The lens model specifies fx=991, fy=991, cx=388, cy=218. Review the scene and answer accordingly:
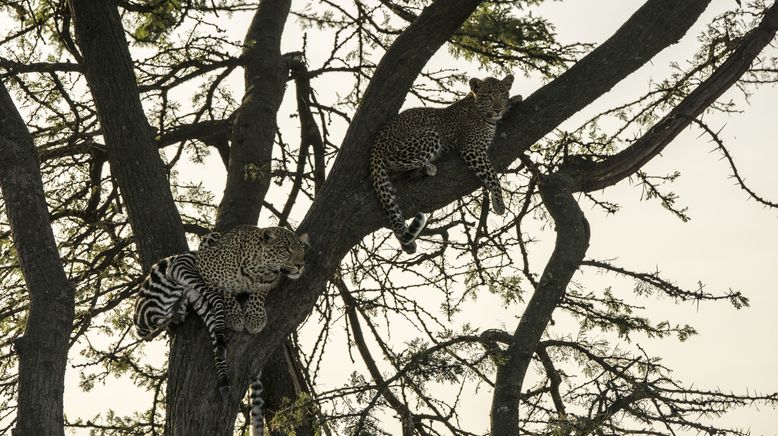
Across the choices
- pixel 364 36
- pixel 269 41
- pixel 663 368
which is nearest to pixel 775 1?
pixel 663 368

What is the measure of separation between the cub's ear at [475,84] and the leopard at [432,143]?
0.12m

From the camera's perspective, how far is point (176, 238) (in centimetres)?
648

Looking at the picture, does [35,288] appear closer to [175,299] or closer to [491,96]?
[175,299]

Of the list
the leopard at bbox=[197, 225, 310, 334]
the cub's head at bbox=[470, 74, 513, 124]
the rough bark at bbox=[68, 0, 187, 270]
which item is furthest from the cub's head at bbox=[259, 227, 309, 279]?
the cub's head at bbox=[470, 74, 513, 124]

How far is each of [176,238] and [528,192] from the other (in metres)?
2.37

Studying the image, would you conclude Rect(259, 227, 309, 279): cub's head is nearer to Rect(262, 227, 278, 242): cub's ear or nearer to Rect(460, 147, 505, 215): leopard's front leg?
Rect(262, 227, 278, 242): cub's ear

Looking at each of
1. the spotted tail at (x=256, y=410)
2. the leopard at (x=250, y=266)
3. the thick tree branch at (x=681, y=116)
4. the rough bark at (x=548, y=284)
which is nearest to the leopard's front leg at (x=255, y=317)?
the leopard at (x=250, y=266)

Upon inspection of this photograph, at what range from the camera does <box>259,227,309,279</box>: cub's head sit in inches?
234

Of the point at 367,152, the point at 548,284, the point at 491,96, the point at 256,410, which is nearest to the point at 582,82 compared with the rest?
the point at 491,96

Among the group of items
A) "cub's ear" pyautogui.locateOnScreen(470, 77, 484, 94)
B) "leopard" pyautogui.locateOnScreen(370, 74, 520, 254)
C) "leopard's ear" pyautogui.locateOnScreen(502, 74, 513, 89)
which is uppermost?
"cub's ear" pyautogui.locateOnScreen(470, 77, 484, 94)

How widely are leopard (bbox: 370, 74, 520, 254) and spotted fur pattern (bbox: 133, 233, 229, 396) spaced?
1221 millimetres

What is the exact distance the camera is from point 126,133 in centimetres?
655

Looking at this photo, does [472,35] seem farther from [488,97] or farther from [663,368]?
[663,368]

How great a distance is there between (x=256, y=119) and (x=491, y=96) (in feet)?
6.89
